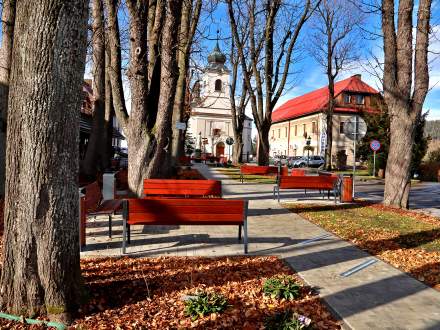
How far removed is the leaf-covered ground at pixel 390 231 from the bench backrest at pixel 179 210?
2.45 m

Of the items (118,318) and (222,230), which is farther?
(222,230)

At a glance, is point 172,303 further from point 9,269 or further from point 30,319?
point 9,269

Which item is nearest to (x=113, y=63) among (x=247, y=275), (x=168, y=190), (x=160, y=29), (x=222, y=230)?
(x=160, y=29)

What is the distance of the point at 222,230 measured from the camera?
779cm

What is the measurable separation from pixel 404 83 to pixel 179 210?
27.5 ft

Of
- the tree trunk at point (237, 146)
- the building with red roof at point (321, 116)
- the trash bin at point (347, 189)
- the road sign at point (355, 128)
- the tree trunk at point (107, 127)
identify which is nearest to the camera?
the trash bin at point (347, 189)

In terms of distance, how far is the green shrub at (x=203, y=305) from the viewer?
3.77m

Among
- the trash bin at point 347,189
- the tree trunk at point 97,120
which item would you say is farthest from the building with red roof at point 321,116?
the tree trunk at point 97,120

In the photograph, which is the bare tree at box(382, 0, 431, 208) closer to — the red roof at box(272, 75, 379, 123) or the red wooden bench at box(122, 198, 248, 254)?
the red wooden bench at box(122, 198, 248, 254)

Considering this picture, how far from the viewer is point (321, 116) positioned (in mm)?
50656

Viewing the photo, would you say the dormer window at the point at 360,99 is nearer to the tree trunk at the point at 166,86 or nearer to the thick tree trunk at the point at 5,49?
the tree trunk at the point at 166,86

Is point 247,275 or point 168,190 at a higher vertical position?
point 168,190

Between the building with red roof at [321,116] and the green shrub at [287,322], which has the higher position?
the building with red roof at [321,116]

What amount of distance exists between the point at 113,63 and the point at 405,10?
803 cm
